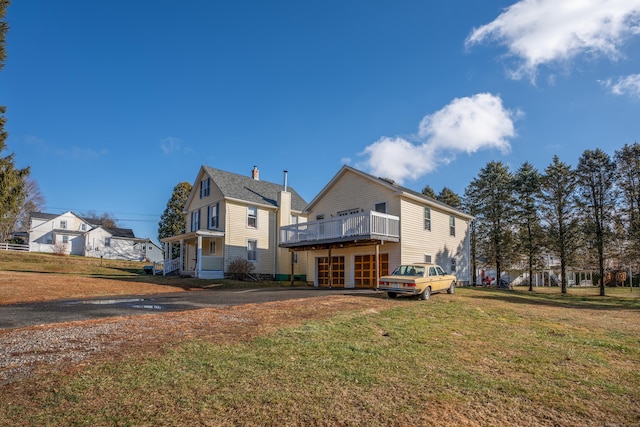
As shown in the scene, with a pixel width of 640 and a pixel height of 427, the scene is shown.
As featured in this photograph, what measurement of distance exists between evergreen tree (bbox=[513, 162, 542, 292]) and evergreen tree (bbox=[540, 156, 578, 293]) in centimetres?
101

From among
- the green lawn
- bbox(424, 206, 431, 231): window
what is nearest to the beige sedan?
the green lawn

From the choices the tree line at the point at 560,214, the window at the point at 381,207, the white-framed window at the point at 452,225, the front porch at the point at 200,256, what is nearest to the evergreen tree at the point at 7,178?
the front porch at the point at 200,256

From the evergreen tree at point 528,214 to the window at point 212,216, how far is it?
25.8 m

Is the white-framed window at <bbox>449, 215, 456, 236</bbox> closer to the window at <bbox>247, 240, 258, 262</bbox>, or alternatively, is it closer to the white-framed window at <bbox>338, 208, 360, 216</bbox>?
the white-framed window at <bbox>338, 208, 360, 216</bbox>

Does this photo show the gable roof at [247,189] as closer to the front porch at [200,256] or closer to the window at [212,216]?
the window at [212,216]

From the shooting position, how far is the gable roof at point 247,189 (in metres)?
29.4

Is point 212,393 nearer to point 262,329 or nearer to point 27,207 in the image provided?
point 262,329

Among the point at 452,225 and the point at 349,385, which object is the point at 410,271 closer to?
the point at 349,385

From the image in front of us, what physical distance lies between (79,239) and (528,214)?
54.4m

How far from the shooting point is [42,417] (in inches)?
148

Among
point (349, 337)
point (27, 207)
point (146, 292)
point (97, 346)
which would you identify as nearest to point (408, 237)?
point (146, 292)

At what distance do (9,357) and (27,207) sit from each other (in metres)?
65.3

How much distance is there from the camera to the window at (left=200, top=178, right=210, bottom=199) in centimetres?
3128

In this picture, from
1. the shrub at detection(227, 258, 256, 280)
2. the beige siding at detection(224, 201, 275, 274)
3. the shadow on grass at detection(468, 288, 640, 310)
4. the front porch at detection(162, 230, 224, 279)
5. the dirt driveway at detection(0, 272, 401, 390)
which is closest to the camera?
the dirt driveway at detection(0, 272, 401, 390)
